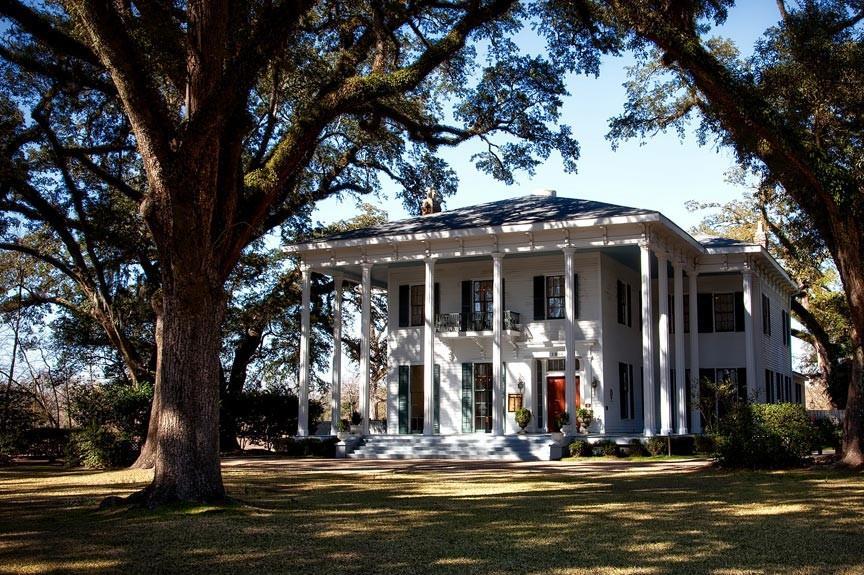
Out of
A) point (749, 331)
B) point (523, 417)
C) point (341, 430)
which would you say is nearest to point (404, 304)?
point (341, 430)

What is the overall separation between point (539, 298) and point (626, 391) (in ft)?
14.4

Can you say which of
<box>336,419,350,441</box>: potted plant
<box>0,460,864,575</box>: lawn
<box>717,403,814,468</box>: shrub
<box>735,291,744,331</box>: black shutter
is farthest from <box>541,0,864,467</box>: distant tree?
<box>336,419,350,441</box>: potted plant

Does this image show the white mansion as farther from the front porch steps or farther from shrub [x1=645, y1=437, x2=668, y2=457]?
shrub [x1=645, y1=437, x2=668, y2=457]

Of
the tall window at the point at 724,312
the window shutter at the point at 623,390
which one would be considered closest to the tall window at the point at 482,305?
the window shutter at the point at 623,390

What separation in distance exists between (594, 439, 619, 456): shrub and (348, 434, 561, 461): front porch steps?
127 centimetres

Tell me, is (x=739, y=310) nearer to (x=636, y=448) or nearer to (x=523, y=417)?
(x=636, y=448)

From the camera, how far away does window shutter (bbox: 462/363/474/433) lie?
1150 inches

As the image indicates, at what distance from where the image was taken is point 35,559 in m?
8.25

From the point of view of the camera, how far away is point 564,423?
2577 centimetres

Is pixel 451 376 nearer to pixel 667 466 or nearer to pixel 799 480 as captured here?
pixel 667 466

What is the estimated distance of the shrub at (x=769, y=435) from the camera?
18.2 m

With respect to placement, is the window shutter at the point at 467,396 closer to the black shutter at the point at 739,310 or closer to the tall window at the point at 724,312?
the tall window at the point at 724,312

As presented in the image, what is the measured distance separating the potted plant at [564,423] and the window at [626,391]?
3607mm

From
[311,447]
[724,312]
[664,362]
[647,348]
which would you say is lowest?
[311,447]
